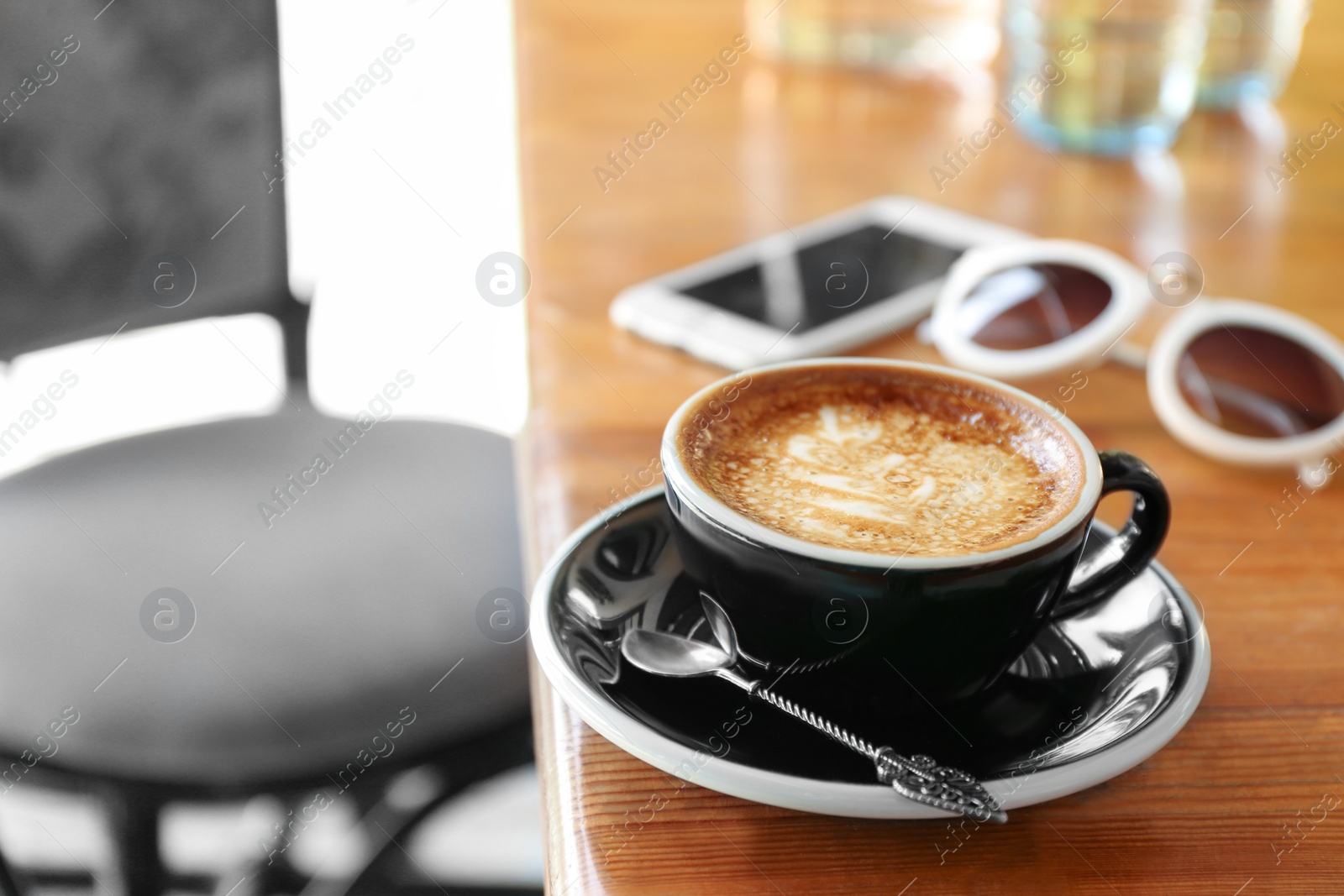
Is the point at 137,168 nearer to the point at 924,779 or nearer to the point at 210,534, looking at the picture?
the point at 210,534

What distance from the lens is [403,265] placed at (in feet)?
8.04

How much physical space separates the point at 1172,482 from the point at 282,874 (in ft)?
3.33

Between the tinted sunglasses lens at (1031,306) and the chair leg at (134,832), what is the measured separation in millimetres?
665

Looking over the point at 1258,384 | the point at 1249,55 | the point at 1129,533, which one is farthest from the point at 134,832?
the point at 1249,55

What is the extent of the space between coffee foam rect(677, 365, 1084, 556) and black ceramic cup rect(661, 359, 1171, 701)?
0.01 meters

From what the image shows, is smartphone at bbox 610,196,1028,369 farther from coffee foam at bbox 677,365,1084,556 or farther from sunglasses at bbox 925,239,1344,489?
coffee foam at bbox 677,365,1084,556

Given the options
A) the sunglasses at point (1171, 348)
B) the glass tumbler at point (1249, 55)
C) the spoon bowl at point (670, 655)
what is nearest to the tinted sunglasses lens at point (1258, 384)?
the sunglasses at point (1171, 348)

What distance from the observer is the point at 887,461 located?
52 cm

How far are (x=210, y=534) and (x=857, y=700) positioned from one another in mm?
Result: 662

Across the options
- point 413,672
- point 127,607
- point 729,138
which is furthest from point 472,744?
point 729,138

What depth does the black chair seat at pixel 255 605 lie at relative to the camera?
80 centimetres

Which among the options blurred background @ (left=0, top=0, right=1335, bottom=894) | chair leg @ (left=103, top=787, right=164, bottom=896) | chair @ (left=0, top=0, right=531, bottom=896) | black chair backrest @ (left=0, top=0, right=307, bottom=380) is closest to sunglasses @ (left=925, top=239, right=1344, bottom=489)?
blurred background @ (left=0, top=0, right=1335, bottom=894)

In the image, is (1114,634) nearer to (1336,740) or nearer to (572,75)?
(1336,740)

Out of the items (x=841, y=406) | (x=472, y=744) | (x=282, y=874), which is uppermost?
(x=841, y=406)
